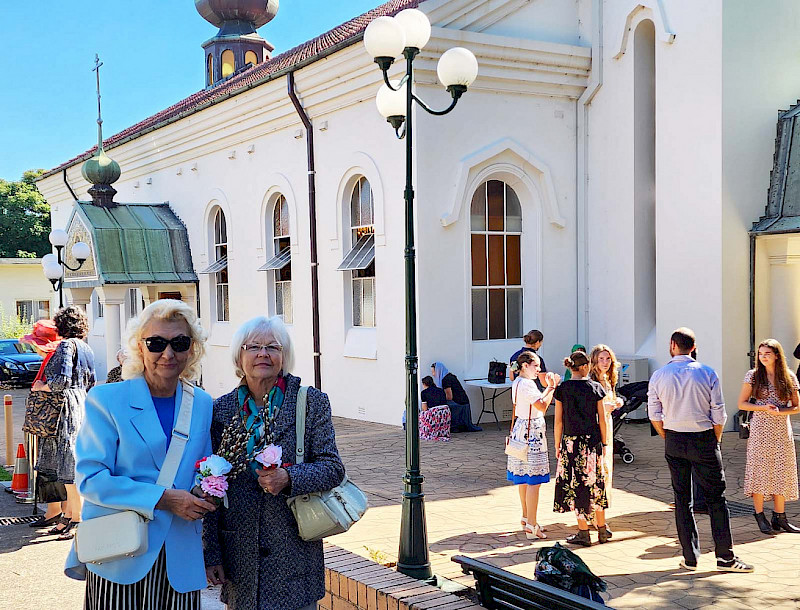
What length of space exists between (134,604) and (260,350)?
1131 mm

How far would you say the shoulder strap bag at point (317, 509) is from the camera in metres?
3.61

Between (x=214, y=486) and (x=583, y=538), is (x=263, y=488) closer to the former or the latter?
(x=214, y=486)

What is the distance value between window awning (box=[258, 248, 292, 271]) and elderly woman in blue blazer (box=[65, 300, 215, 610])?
14.0m

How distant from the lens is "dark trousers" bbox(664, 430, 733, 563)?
21.6 ft

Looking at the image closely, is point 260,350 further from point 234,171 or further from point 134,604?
point 234,171

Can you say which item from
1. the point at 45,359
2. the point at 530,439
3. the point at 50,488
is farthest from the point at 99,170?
the point at 530,439

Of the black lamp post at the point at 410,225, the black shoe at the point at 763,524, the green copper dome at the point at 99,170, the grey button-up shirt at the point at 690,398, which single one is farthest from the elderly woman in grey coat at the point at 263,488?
the green copper dome at the point at 99,170

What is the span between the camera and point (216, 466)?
337cm

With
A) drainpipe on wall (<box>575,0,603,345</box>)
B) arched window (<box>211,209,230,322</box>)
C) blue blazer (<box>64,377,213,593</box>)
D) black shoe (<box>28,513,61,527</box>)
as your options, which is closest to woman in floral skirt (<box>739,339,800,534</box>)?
blue blazer (<box>64,377,213,593</box>)

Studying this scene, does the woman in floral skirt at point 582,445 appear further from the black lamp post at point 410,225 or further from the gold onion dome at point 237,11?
the gold onion dome at point 237,11

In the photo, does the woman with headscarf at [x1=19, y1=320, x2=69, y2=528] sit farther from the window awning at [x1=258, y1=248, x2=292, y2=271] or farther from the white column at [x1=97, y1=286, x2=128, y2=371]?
the white column at [x1=97, y1=286, x2=128, y2=371]

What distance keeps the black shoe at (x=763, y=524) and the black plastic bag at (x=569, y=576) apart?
3538mm

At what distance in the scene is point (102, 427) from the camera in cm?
344

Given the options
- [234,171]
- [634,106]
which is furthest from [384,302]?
[234,171]
